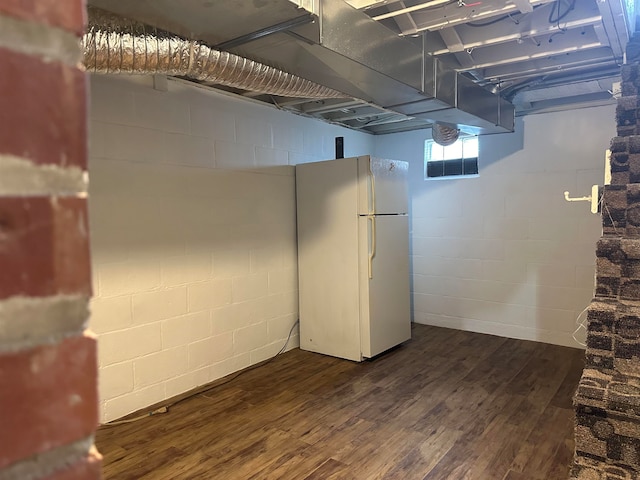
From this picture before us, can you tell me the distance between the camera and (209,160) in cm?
345

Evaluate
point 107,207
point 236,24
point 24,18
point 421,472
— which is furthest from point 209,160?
point 24,18

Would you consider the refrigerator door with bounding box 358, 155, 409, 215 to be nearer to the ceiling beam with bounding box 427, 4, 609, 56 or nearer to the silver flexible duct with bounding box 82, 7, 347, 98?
the ceiling beam with bounding box 427, 4, 609, 56

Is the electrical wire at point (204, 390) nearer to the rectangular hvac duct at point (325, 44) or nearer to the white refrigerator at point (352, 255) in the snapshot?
the white refrigerator at point (352, 255)

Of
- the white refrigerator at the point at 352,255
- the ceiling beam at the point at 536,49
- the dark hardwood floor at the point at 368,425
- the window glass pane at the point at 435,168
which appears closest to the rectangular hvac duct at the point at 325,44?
the ceiling beam at the point at 536,49

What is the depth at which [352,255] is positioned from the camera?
393 cm

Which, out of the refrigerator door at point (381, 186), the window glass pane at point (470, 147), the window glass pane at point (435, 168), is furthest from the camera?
the window glass pane at point (435, 168)

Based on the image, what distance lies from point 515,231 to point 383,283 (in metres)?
1.54

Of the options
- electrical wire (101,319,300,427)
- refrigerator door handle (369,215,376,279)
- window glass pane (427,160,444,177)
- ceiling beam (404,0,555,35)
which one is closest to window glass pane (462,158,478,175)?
window glass pane (427,160,444,177)

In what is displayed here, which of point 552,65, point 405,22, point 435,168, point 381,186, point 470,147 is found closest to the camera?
point 405,22

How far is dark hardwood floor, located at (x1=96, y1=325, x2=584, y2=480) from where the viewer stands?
2.40m

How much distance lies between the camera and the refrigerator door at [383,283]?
388cm

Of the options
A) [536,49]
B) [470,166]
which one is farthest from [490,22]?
[470,166]

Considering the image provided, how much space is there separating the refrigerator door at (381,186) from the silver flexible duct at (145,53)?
5.65 ft

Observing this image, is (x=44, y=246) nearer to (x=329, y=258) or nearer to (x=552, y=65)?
(x=329, y=258)
